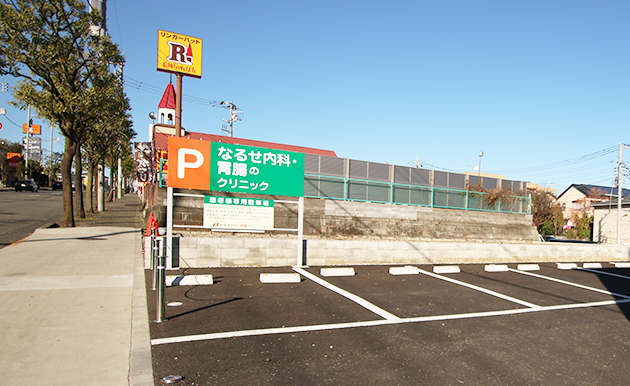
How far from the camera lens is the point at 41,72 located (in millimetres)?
16125

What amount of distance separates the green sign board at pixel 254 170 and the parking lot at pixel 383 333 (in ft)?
7.90

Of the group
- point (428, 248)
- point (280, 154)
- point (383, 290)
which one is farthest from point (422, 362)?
point (428, 248)

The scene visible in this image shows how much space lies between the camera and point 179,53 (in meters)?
19.8

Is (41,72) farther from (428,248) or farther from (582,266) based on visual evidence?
(582,266)

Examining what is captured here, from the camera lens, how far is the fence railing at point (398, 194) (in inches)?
711

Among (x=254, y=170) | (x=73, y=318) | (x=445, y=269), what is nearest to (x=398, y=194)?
(x=445, y=269)

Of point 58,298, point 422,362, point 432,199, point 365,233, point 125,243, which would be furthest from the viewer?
point 432,199

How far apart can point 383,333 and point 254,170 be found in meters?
6.55

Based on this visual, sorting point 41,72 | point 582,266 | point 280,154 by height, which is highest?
point 41,72

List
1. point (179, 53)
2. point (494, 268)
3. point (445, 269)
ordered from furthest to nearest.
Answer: point (179, 53), point (494, 268), point (445, 269)

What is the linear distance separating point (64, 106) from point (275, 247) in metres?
12.4

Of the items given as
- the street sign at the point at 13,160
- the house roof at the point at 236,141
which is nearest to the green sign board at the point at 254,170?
the house roof at the point at 236,141

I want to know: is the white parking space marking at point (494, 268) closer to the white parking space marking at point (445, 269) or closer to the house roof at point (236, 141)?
the white parking space marking at point (445, 269)

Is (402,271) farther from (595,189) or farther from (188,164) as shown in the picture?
→ (595,189)
